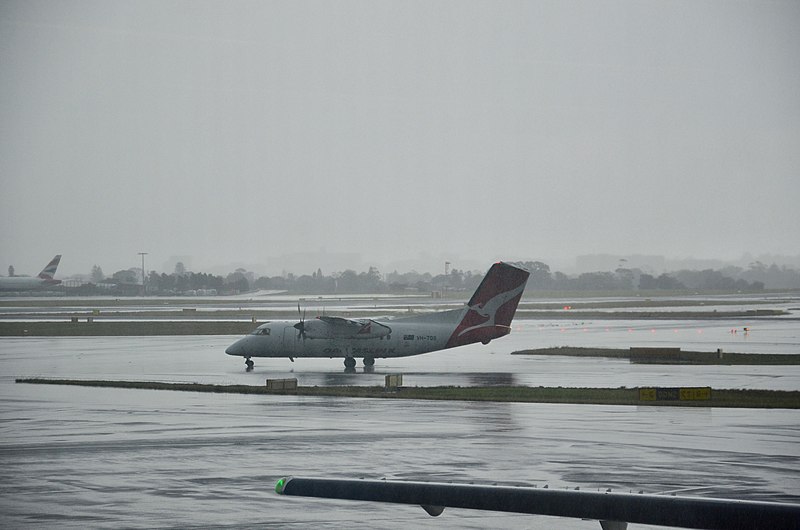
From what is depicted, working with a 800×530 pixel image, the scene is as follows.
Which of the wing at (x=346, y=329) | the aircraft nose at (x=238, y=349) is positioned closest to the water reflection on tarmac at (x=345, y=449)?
the wing at (x=346, y=329)

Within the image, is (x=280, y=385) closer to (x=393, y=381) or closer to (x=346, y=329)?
(x=393, y=381)

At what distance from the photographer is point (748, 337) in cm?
7588

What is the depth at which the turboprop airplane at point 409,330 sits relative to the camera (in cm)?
5244

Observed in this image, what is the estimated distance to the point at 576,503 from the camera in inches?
322

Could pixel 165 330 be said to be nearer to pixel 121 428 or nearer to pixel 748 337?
pixel 748 337

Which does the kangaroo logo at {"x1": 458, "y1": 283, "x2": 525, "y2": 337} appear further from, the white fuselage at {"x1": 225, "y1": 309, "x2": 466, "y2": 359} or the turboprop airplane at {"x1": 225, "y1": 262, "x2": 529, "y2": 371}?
the white fuselage at {"x1": 225, "y1": 309, "x2": 466, "y2": 359}

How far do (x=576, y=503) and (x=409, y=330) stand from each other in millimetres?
44350

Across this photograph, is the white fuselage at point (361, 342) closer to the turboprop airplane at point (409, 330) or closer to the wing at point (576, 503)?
the turboprop airplane at point (409, 330)

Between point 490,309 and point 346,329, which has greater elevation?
point 490,309

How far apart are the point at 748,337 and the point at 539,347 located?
18.6m

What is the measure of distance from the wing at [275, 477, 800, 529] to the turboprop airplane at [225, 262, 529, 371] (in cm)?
4266

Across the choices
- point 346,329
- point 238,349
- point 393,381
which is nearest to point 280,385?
point 393,381

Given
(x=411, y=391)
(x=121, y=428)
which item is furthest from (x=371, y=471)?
(x=411, y=391)

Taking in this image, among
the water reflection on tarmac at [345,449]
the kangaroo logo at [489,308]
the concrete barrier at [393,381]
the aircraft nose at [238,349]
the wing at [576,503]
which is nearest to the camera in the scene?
the wing at [576,503]
